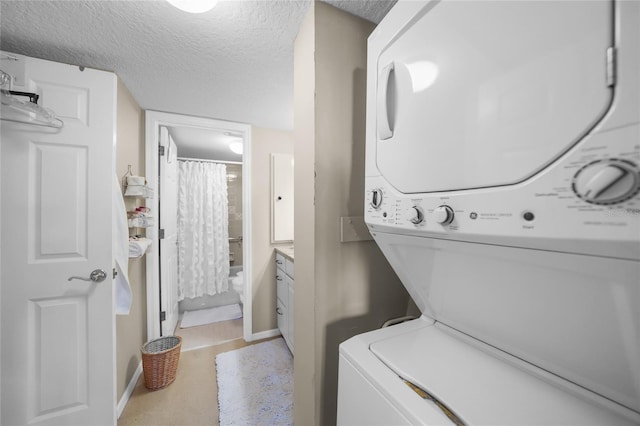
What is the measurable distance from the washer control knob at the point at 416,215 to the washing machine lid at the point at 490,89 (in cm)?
5

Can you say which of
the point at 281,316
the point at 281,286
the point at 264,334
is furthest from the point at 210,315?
the point at 281,286

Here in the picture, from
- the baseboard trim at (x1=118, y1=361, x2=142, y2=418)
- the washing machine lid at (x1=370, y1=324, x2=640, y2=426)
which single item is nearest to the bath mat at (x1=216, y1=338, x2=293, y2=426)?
→ the baseboard trim at (x1=118, y1=361, x2=142, y2=418)

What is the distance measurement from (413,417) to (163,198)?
8.35ft

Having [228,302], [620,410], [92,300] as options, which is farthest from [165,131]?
[620,410]

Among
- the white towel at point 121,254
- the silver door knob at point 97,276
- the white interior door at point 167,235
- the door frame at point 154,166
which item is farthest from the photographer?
the white interior door at point 167,235

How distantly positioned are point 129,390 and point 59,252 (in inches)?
47.7

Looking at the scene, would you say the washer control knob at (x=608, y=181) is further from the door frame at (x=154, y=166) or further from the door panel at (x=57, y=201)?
the door frame at (x=154, y=166)

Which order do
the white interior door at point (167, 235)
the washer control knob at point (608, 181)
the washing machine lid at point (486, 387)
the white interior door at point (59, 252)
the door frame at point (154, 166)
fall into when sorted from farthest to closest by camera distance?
the white interior door at point (167, 235) < the door frame at point (154, 166) < the white interior door at point (59, 252) < the washing machine lid at point (486, 387) < the washer control knob at point (608, 181)

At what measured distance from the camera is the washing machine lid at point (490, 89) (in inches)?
14.5

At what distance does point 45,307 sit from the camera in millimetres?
1281

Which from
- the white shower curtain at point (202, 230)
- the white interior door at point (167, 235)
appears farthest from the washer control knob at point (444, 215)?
the white shower curtain at point (202, 230)

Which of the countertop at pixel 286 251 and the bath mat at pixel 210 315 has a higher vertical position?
the countertop at pixel 286 251

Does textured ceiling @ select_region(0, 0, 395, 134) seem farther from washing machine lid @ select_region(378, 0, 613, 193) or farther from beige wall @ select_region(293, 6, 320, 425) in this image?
washing machine lid @ select_region(378, 0, 613, 193)

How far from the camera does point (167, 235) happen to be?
2.41 m
